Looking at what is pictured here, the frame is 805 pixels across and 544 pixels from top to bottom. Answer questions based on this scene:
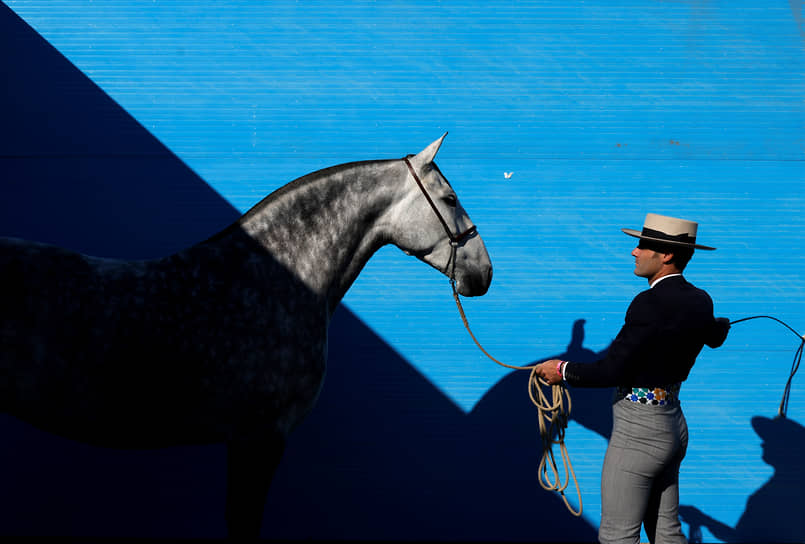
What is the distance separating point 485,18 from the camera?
3426mm

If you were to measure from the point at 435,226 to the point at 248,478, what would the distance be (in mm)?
1168

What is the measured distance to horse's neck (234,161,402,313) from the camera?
2016mm

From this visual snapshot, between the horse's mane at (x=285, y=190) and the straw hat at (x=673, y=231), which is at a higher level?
the straw hat at (x=673, y=231)

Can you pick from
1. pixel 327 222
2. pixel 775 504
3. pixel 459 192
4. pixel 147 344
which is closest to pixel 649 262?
pixel 327 222

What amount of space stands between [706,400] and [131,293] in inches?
129

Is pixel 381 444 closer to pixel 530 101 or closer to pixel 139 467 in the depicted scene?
pixel 139 467

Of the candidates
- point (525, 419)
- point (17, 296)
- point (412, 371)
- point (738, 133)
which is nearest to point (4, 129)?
point (17, 296)

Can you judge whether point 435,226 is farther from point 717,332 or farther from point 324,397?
point 324,397

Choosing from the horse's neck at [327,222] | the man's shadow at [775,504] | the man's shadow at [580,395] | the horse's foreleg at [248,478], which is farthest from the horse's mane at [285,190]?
the man's shadow at [775,504]

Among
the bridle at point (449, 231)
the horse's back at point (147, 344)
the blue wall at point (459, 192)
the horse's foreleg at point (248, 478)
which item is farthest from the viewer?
the blue wall at point (459, 192)

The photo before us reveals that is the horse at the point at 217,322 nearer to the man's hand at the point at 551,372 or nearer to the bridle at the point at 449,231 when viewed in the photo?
the bridle at the point at 449,231

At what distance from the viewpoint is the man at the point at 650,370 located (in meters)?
1.88

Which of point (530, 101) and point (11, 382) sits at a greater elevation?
point (530, 101)

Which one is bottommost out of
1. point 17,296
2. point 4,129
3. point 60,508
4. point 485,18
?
point 60,508
